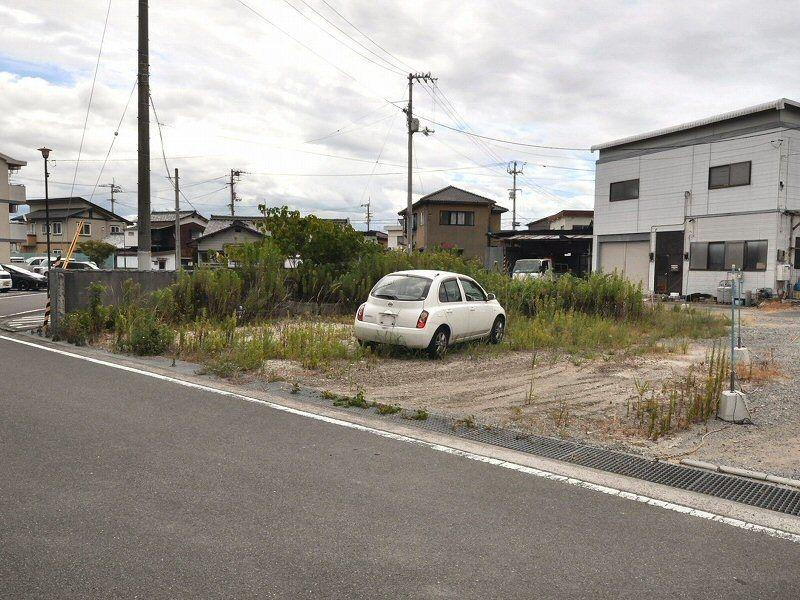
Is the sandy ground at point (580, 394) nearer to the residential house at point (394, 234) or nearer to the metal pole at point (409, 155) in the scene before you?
the metal pole at point (409, 155)

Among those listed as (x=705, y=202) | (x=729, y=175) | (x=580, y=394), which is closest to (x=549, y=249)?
(x=705, y=202)

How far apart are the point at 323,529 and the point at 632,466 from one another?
280cm

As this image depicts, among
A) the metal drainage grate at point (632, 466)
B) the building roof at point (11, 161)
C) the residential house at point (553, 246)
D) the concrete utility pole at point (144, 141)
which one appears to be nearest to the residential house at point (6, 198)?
the building roof at point (11, 161)

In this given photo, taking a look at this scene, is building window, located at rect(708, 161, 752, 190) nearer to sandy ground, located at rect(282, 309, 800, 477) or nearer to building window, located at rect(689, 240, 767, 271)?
building window, located at rect(689, 240, 767, 271)

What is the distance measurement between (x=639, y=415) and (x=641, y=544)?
3039mm

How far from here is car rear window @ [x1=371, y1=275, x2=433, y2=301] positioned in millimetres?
10172

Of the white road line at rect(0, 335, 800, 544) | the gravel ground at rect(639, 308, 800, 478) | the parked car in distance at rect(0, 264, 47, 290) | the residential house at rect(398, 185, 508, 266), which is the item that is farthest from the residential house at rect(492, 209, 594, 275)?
the white road line at rect(0, 335, 800, 544)

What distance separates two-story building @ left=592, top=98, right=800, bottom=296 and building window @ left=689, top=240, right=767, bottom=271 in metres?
0.04

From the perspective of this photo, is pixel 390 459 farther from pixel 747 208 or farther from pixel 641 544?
pixel 747 208

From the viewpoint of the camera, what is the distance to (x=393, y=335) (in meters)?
9.98

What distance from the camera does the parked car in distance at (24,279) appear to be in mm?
33562

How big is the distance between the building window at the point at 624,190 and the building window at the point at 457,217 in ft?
56.1

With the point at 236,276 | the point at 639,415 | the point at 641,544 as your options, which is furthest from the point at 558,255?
the point at 641,544

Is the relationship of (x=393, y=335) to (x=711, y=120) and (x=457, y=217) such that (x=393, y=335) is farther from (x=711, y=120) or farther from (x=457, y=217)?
(x=457, y=217)
